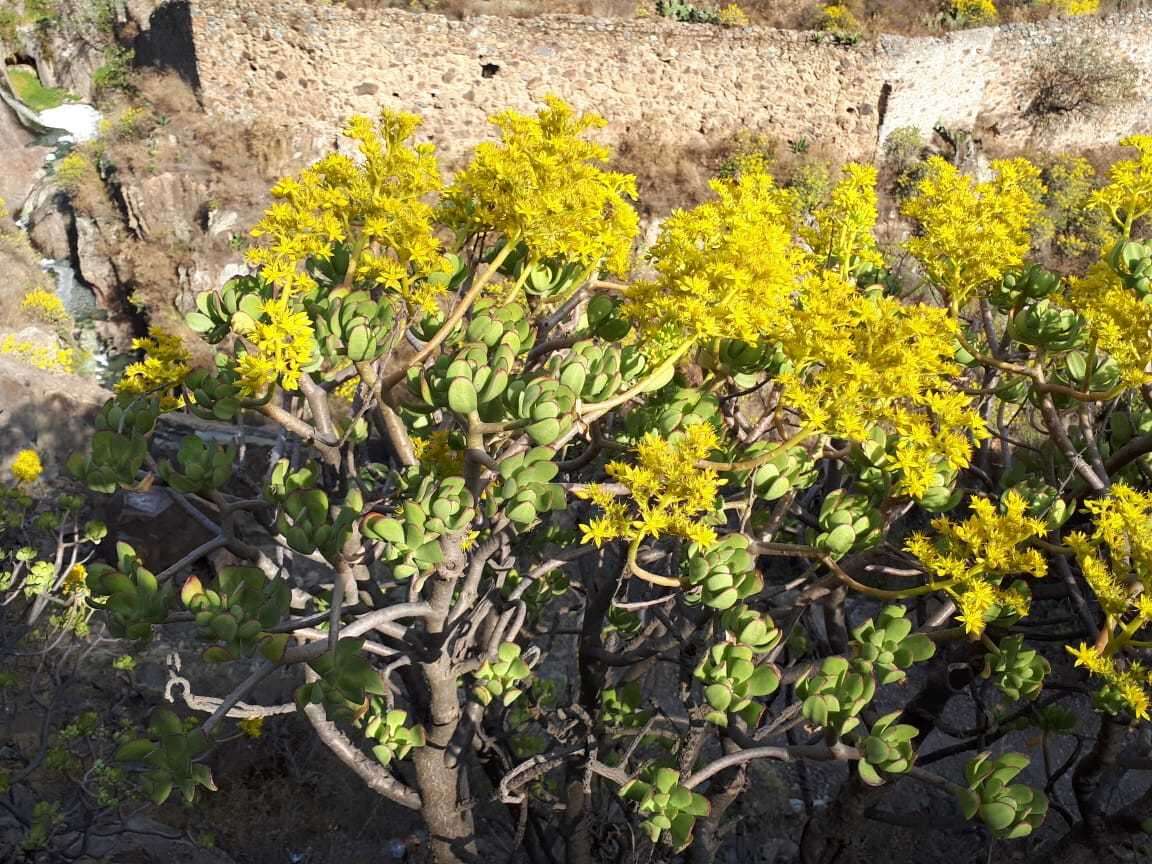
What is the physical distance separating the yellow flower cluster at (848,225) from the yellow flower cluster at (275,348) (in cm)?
149

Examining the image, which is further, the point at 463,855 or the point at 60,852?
the point at 60,852

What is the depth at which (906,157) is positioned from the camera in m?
12.0

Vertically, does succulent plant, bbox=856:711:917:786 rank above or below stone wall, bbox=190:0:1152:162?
below

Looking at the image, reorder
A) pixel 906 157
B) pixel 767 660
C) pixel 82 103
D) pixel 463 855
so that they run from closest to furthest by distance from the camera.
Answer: pixel 767 660, pixel 463 855, pixel 906 157, pixel 82 103

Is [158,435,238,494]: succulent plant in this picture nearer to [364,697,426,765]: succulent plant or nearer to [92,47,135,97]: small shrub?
[364,697,426,765]: succulent plant

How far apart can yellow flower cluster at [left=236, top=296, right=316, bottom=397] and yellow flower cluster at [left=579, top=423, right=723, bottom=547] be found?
2.44 ft

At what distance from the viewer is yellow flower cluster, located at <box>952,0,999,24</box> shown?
43.1ft

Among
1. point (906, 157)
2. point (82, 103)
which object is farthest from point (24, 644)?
point (82, 103)

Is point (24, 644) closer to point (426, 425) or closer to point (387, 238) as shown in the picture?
point (426, 425)

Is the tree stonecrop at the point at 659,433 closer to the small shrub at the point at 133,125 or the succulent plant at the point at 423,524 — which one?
the succulent plant at the point at 423,524

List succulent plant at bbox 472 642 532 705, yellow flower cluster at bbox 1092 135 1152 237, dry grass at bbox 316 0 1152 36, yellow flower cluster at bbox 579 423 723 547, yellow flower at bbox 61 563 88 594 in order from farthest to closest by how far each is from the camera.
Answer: dry grass at bbox 316 0 1152 36
yellow flower at bbox 61 563 88 594
succulent plant at bbox 472 642 532 705
yellow flower cluster at bbox 1092 135 1152 237
yellow flower cluster at bbox 579 423 723 547

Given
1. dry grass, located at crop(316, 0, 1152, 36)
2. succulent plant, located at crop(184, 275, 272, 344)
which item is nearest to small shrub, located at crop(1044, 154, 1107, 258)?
dry grass, located at crop(316, 0, 1152, 36)

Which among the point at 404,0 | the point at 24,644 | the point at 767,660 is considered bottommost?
the point at 24,644

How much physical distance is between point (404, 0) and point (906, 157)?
8.50m
